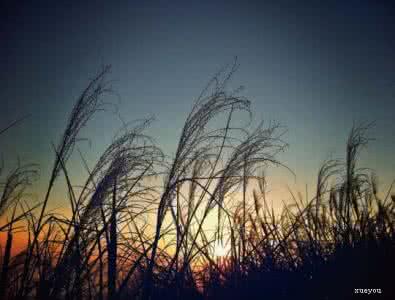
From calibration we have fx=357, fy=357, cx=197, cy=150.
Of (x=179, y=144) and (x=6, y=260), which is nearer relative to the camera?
(x=6, y=260)

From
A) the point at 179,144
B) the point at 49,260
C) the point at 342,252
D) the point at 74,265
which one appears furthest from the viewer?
the point at 342,252

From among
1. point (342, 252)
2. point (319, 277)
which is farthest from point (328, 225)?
point (319, 277)

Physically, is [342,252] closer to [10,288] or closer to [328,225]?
[328,225]

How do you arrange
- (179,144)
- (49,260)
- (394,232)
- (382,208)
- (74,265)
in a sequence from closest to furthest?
(74,265) → (49,260) → (179,144) → (394,232) → (382,208)

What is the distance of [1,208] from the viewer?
3.60m

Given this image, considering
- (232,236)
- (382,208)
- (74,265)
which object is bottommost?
(74,265)

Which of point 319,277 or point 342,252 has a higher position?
point 342,252

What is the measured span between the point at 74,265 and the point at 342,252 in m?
2.29

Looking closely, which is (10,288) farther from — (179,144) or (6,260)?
(179,144)

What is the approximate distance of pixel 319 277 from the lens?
290 cm

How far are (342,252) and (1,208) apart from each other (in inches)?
131

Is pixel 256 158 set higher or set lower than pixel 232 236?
higher

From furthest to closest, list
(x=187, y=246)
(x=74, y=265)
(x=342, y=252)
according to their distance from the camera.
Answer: (x=342, y=252)
(x=187, y=246)
(x=74, y=265)

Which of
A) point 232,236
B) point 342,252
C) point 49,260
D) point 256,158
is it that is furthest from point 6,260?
point 342,252
